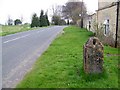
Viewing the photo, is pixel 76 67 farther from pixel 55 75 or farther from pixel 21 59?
pixel 21 59

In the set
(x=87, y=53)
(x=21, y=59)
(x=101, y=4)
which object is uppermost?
(x=101, y=4)

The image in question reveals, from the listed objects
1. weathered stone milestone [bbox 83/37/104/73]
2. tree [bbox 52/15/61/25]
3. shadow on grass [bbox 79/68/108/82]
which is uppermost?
tree [bbox 52/15/61/25]

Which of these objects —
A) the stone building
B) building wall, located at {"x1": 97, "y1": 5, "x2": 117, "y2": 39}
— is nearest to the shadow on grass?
the stone building

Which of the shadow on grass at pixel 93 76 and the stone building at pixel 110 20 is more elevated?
the stone building at pixel 110 20

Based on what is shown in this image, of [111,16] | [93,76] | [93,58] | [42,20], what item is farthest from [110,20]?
[42,20]

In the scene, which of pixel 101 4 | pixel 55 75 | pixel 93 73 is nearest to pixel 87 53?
pixel 93 73

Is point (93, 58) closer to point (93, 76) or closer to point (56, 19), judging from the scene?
point (93, 76)

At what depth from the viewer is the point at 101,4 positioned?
2727 cm

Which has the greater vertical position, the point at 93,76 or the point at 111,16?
the point at 111,16

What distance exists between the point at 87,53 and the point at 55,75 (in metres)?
1.30

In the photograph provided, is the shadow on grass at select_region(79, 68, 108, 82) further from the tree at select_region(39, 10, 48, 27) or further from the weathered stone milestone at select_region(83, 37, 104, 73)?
the tree at select_region(39, 10, 48, 27)

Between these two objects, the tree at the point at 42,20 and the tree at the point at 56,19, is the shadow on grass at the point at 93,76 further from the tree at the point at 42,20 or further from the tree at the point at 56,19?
the tree at the point at 56,19

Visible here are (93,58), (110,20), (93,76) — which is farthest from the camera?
(110,20)

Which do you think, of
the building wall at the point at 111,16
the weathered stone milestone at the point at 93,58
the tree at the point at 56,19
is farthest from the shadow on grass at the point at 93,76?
the tree at the point at 56,19
